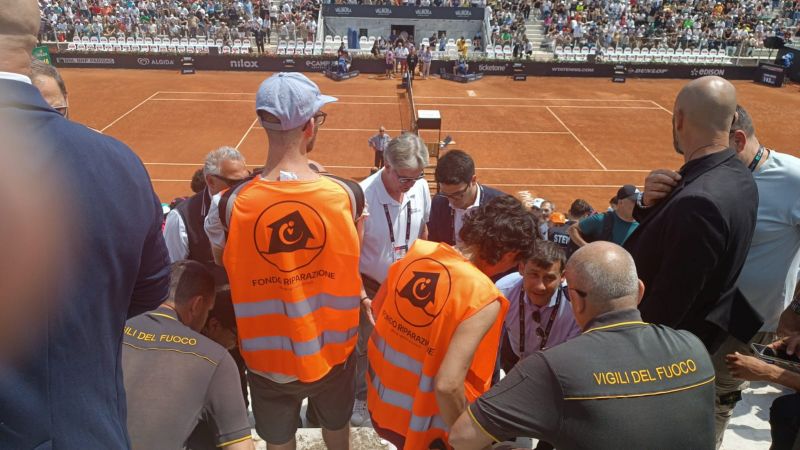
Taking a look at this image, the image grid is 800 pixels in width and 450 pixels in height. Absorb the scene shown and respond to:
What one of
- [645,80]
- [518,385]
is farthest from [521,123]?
[518,385]

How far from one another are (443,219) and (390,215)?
87cm

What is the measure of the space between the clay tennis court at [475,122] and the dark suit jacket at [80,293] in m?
16.1

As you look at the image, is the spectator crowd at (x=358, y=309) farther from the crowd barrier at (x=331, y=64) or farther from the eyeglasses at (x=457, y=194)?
the crowd barrier at (x=331, y=64)

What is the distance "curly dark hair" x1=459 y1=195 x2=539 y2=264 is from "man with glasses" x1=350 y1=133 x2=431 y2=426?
1.35 metres

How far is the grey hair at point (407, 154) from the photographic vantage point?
4.28 m

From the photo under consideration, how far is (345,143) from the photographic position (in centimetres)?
2127

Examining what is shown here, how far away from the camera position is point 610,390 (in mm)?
2180

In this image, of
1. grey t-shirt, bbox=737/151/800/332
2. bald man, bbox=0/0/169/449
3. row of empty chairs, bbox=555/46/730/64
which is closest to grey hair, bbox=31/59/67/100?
bald man, bbox=0/0/169/449

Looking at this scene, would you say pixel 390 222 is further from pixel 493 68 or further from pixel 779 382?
pixel 493 68

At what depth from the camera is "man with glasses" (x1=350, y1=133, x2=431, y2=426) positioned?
4320mm

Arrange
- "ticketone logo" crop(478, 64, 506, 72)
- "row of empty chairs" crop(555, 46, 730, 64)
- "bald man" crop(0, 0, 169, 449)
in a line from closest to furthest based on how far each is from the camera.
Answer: "bald man" crop(0, 0, 169, 449)
"ticketone logo" crop(478, 64, 506, 72)
"row of empty chairs" crop(555, 46, 730, 64)

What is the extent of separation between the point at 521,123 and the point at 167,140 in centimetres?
1445

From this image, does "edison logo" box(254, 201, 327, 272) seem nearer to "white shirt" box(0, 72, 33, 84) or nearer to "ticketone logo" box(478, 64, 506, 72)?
"white shirt" box(0, 72, 33, 84)

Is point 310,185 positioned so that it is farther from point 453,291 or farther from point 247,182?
point 453,291
